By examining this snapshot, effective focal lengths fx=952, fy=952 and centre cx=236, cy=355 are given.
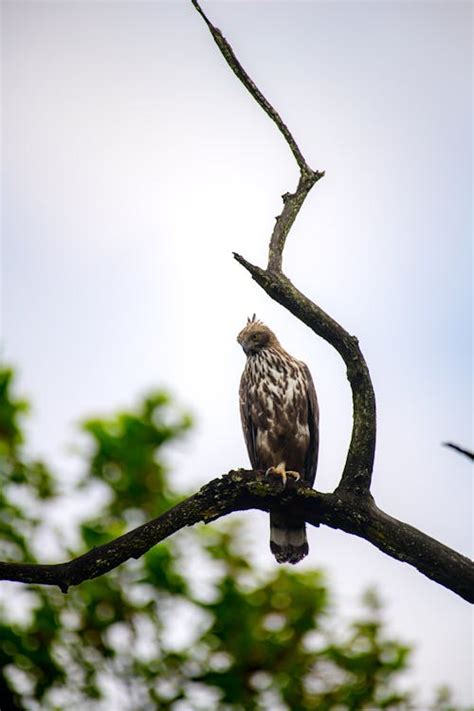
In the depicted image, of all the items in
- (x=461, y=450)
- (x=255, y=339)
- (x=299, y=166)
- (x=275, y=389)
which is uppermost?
(x=255, y=339)

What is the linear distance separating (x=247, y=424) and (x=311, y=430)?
1.72ft

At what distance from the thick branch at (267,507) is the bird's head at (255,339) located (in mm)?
3033

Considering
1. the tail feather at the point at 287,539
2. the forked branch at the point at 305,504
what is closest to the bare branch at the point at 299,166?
the forked branch at the point at 305,504

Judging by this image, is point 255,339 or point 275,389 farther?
point 255,339

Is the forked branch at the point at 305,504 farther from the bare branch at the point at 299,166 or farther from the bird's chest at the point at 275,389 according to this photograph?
the bird's chest at the point at 275,389

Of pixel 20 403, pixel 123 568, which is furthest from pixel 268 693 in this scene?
pixel 20 403

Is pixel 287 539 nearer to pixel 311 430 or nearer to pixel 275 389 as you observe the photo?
pixel 311 430

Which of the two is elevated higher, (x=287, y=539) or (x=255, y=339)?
(x=255, y=339)

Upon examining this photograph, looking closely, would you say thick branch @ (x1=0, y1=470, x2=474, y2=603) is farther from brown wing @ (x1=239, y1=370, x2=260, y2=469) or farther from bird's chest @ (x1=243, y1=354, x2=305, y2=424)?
brown wing @ (x1=239, y1=370, x2=260, y2=469)

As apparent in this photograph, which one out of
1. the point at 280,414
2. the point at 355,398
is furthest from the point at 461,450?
the point at 280,414

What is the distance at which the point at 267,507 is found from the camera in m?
4.86

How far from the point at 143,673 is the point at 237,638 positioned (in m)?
1.31

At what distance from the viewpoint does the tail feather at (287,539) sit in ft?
21.5

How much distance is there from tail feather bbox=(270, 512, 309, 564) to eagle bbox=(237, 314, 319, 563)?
0.55m
